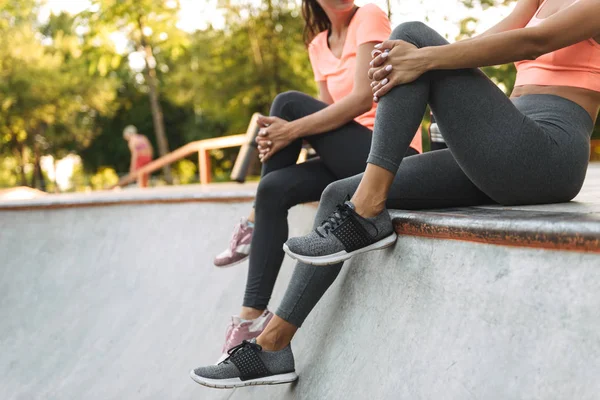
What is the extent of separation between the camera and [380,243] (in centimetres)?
235

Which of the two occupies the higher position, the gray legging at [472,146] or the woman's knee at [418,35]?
the woman's knee at [418,35]

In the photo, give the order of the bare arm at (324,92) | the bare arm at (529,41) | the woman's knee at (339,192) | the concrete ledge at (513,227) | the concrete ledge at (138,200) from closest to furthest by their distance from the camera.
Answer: the concrete ledge at (513,227), the bare arm at (529,41), the woman's knee at (339,192), the bare arm at (324,92), the concrete ledge at (138,200)

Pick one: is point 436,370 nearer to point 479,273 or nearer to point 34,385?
point 479,273

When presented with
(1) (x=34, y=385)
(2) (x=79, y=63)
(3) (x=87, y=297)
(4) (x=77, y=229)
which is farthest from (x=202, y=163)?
(2) (x=79, y=63)

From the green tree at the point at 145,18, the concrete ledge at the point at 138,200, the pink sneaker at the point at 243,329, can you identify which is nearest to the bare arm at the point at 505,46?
the pink sneaker at the point at 243,329

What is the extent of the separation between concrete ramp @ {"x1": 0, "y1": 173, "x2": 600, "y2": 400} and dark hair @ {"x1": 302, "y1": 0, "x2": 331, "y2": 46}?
105 cm

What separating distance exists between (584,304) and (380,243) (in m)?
0.85

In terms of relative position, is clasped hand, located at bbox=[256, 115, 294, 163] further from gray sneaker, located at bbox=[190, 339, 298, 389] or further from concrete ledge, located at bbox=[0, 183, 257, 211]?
concrete ledge, located at bbox=[0, 183, 257, 211]

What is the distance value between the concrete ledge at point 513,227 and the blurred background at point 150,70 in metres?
1.84

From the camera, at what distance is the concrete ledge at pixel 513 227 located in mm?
1634

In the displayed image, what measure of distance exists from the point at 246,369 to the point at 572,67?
1639 mm

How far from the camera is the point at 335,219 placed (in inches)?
93.2

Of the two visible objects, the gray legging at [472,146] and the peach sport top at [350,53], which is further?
the peach sport top at [350,53]

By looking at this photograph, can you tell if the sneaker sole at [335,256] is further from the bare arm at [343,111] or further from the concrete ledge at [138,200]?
the concrete ledge at [138,200]
